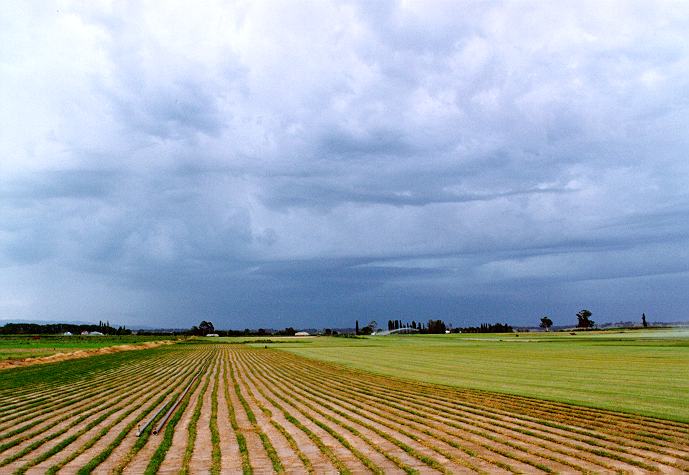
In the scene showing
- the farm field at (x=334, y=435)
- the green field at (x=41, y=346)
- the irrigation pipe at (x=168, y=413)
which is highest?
the green field at (x=41, y=346)

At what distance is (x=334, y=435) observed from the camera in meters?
14.8

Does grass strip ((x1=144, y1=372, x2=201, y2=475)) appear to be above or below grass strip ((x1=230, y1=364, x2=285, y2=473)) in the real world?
above

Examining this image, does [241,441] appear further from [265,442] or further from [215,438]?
[215,438]

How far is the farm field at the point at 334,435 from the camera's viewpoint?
38.4 ft

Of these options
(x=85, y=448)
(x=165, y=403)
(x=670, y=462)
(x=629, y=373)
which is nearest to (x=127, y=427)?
(x=85, y=448)

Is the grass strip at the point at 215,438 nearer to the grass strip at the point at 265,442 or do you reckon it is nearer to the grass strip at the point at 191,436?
the grass strip at the point at 191,436

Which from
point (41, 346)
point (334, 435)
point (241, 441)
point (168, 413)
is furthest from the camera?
point (41, 346)

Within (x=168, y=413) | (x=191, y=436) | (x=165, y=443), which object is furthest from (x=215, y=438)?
(x=168, y=413)

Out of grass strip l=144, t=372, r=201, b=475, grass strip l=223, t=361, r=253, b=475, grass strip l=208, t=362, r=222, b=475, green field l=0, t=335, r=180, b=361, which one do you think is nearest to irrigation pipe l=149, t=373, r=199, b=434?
grass strip l=144, t=372, r=201, b=475

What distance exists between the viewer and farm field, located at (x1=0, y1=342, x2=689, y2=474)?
38.4 ft

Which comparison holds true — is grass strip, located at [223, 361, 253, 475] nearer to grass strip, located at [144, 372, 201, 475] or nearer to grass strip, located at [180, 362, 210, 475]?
grass strip, located at [180, 362, 210, 475]

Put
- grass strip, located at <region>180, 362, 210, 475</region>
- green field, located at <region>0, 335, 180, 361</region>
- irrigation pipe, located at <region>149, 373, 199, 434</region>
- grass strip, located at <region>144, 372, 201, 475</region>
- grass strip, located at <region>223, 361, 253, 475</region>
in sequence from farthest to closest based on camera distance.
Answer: green field, located at <region>0, 335, 180, 361</region> < irrigation pipe, located at <region>149, 373, 199, 434</region> < grass strip, located at <region>180, 362, 210, 475</region> < grass strip, located at <region>144, 372, 201, 475</region> < grass strip, located at <region>223, 361, 253, 475</region>

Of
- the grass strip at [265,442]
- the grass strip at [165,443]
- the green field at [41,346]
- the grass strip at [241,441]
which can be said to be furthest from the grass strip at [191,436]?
the green field at [41,346]

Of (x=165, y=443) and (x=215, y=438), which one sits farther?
(x=215, y=438)
